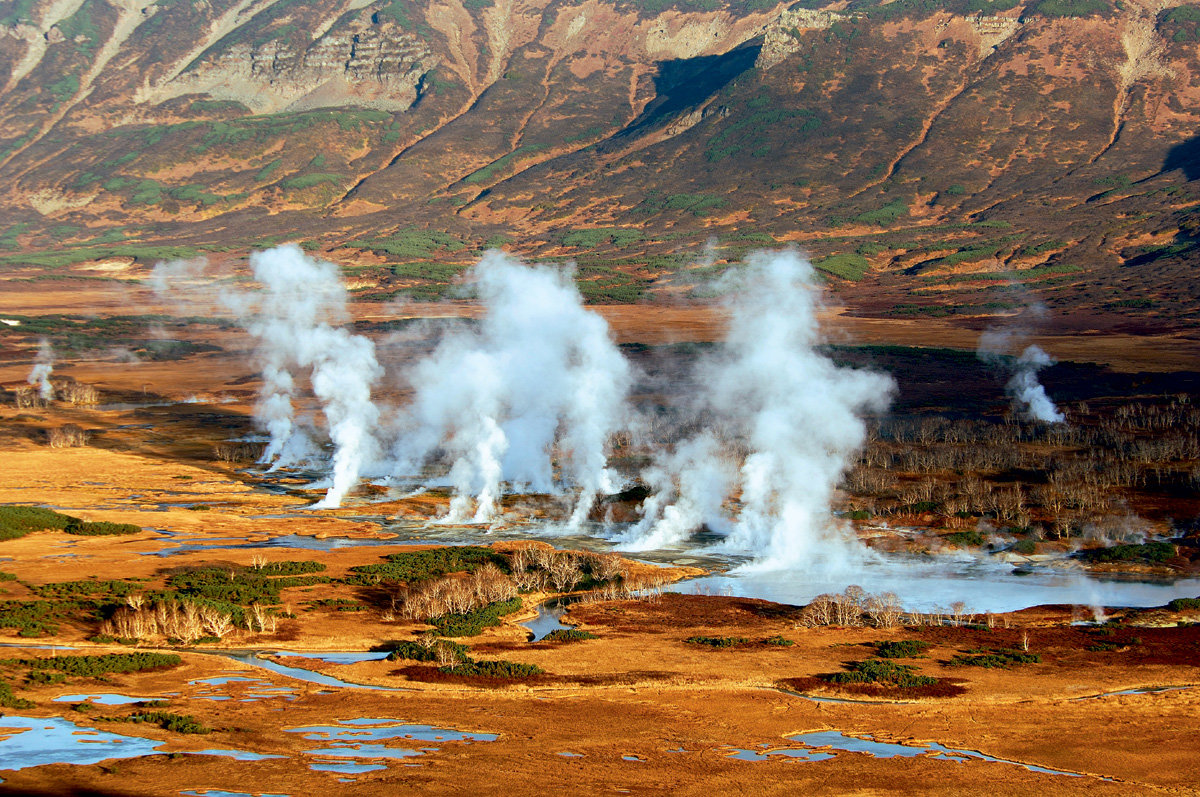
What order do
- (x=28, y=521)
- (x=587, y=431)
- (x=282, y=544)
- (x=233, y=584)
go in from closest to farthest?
(x=233, y=584), (x=282, y=544), (x=28, y=521), (x=587, y=431)

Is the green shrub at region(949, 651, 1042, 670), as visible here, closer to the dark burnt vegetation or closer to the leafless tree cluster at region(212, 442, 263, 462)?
the dark burnt vegetation

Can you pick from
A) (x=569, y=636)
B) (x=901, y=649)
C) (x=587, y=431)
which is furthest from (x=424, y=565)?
(x=587, y=431)

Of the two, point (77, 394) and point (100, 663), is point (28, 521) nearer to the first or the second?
point (100, 663)

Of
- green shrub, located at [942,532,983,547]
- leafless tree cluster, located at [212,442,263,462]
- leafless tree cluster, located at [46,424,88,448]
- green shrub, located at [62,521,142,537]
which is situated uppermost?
leafless tree cluster, located at [46,424,88,448]

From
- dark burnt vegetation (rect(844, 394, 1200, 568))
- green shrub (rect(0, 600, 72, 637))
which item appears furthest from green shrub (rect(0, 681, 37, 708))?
dark burnt vegetation (rect(844, 394, 1200, 568))

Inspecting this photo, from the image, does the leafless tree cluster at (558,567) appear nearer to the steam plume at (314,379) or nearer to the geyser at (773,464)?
the geyser at (773,464)
